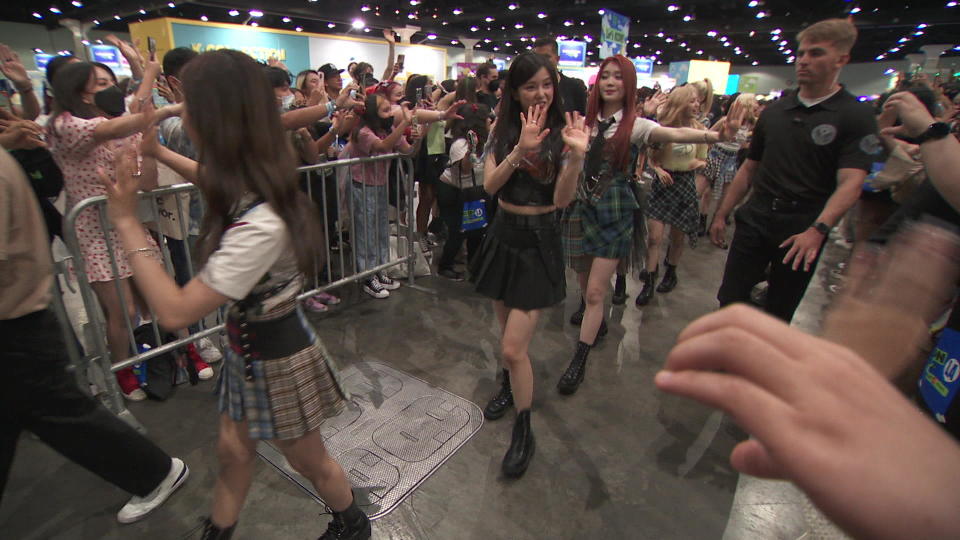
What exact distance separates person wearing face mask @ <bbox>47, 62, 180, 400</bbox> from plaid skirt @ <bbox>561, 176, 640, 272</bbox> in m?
2.59

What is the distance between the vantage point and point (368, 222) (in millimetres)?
4484

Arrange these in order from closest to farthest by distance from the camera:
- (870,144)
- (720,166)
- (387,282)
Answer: (870,144), (387,282), (720,166)

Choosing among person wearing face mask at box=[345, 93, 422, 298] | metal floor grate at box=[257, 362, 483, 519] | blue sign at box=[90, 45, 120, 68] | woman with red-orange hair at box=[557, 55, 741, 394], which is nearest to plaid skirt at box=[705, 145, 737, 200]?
woman with red-orange hair at box=[557, 55, 741, 394]

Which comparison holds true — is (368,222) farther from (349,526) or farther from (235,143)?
(235,143)

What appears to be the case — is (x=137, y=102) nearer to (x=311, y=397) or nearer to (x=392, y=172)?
(x=311, y=397)

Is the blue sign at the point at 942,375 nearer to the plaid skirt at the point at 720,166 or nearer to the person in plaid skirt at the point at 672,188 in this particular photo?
the person in plaid skirt at the point at 672,188

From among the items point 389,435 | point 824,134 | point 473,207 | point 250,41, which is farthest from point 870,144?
point 250,41

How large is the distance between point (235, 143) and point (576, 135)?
1.43m

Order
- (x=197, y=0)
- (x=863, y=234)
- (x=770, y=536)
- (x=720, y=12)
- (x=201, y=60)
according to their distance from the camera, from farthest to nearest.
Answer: (x=720, y=12) → (x=197, y=0) → (x=863, y=234) → (x=770, y=536) → (x=201, y=60)

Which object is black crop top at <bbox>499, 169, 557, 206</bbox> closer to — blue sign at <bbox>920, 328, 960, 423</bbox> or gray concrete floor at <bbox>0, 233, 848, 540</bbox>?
gray concrete floor at <bbox>0, 233, 848, 540</bbox>

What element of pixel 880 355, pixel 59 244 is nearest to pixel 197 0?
pixel 59 244

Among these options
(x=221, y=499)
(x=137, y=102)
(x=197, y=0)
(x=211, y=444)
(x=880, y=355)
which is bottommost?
(x=211, y=444)

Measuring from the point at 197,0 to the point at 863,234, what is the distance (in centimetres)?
1850

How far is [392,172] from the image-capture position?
534 centimetres
